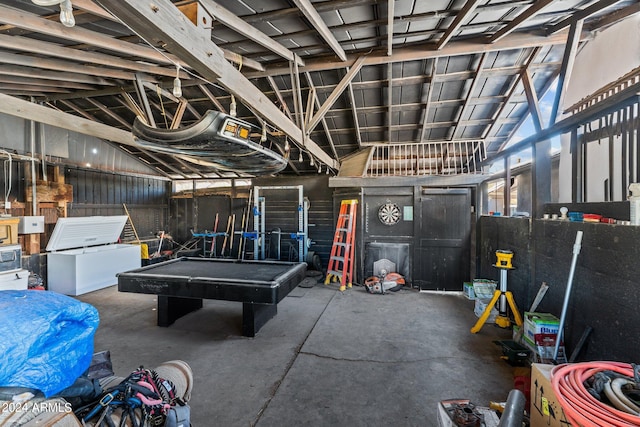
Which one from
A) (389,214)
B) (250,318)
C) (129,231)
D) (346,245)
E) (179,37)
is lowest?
(250,318)

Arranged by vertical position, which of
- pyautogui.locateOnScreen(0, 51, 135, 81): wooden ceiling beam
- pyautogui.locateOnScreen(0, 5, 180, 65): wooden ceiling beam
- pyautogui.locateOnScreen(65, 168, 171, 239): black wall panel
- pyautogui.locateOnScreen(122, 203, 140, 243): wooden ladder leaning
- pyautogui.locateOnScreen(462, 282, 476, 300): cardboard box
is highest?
pyautogui.locateOnScreen(0, 51, 135, 81): wooden ceiling beam

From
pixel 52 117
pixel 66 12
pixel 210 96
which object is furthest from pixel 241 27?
pixel 52 117

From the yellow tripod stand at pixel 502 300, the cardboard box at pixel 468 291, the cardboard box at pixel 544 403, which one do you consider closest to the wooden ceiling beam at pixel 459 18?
the yellow tripod stand at pixel 502 300

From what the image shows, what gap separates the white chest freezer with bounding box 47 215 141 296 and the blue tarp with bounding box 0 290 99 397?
530 centimetres

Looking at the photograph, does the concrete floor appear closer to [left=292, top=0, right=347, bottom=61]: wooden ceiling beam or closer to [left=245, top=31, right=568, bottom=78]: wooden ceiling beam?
[left=292, top=0, right=347, bottom=61]: wooden ceiling beam

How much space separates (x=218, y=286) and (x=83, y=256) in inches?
162

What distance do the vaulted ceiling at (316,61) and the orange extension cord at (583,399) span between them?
2.81 metres

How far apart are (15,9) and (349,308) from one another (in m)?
4.97

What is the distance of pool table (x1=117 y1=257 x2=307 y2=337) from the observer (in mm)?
3238

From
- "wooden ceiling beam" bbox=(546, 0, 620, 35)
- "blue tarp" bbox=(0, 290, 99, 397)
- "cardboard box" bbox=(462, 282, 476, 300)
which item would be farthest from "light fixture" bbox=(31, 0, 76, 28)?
"cardboard box" bbox=(462, 282, 476, 300)

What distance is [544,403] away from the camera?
1675 millimetres

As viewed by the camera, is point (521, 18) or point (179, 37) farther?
point (521, 18)

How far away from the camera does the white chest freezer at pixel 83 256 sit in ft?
18.2

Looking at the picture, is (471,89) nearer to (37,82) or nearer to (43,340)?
(43,340)
